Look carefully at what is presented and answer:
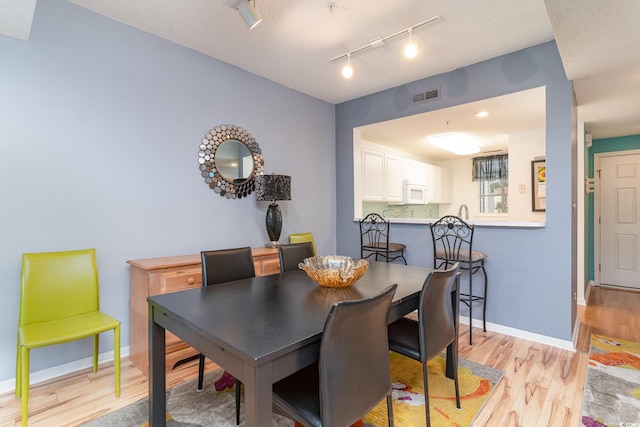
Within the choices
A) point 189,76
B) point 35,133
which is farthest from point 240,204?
point 35,133

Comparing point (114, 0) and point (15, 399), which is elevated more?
point (114, 0)

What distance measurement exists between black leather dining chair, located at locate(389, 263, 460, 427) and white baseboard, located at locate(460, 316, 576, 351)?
4.60ft

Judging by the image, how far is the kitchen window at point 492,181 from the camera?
6.22m

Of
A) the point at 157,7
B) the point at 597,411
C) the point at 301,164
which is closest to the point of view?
the point at 597,411

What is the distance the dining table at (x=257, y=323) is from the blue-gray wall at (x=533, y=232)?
1.24 meters

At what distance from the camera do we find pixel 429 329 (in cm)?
164

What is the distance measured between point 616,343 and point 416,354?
2350 millimetres

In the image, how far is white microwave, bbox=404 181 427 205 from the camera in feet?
18.0

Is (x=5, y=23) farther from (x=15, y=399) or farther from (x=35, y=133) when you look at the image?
(x=15, y=399)

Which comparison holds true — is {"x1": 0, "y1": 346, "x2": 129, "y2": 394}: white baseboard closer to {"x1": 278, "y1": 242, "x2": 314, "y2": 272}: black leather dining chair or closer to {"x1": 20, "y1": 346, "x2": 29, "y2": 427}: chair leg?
{"x1": 20, "y1": 346, "x2": 29, "y2": 427}: chair leg

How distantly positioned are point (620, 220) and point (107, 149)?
6.58m

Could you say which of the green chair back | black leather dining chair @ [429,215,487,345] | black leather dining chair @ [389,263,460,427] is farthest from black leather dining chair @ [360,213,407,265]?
the green chair back

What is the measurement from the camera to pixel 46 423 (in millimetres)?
1746

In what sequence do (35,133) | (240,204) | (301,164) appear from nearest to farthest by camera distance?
1. (35,133)
2. (240,204)
3. (301,164)
